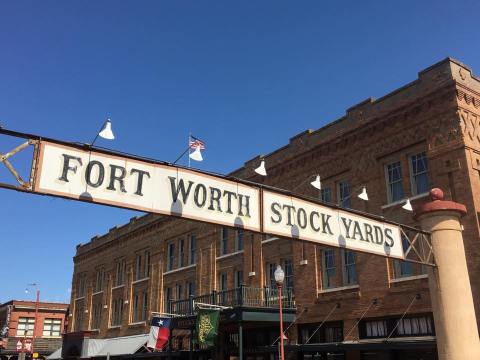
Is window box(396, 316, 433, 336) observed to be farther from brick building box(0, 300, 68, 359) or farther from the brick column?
brick building box(0, 300, 68, 359)

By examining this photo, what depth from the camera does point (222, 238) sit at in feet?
94.5

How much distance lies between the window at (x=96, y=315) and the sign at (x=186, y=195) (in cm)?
3547

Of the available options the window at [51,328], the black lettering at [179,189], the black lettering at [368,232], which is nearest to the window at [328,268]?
the black lettering at [368,232]

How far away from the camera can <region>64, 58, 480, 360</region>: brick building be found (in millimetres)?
17469

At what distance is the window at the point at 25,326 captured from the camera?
180 feet

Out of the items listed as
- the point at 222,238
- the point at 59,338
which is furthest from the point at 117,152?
the point at 59,338

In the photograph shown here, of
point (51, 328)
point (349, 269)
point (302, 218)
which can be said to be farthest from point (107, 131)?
point (51, 328)

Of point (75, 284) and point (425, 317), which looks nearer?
point (425, 317)

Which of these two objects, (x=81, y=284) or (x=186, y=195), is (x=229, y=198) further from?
(x=81, y=284)

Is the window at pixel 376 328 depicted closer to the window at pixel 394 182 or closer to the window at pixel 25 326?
the window at pixel 394 182

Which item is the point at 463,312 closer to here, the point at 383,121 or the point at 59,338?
the point at 383,121

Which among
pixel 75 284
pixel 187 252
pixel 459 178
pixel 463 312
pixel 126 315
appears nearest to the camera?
pixel 463 312

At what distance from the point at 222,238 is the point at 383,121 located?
12.2 m

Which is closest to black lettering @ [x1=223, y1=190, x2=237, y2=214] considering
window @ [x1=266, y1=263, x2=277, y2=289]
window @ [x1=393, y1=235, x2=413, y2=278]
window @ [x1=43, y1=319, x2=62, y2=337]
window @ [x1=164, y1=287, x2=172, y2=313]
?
window @ [x1=393, y1=235, x2=413, y2=278]
